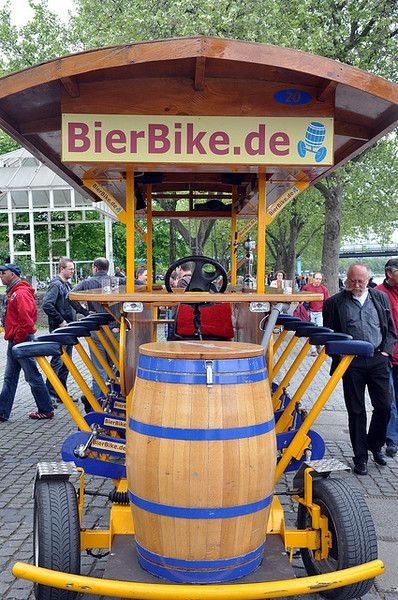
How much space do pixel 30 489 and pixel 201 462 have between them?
302cm

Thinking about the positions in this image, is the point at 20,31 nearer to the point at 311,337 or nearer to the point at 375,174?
the point at 375,174

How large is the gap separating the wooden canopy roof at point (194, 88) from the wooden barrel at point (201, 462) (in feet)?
5.21

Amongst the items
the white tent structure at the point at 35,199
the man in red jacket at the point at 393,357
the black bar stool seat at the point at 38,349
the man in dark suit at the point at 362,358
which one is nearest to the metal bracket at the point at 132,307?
the black bar stool seat at the point at 38,349

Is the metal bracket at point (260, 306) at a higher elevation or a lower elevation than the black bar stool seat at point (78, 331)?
higher

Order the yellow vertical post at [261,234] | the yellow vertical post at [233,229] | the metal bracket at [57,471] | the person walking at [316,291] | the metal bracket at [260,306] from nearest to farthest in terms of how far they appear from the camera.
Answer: the metal bracket at [57,471]
the metal bracket at [260,306]
the yellow vertical post at [261,234]
the yellow vertical post at [233,229]
the person walking at [316,291]

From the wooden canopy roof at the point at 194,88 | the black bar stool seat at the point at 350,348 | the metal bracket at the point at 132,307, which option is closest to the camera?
the wooden canopy roof at the point at 194,88

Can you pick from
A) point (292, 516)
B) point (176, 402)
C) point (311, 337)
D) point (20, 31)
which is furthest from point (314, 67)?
point (20, 31)

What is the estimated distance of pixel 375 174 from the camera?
706 inches

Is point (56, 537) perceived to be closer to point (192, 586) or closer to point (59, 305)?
point (192, 586)

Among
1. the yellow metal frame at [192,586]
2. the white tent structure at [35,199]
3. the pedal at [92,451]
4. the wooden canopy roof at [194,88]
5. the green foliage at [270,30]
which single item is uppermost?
the green foliage at [270,30]

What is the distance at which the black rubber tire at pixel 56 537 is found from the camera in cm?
297

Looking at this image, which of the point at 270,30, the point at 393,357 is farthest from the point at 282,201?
the point at 270,30

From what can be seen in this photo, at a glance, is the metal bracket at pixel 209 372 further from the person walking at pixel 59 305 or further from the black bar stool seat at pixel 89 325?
the person walking at pixel 59 305

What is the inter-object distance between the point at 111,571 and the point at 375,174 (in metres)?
16.7
